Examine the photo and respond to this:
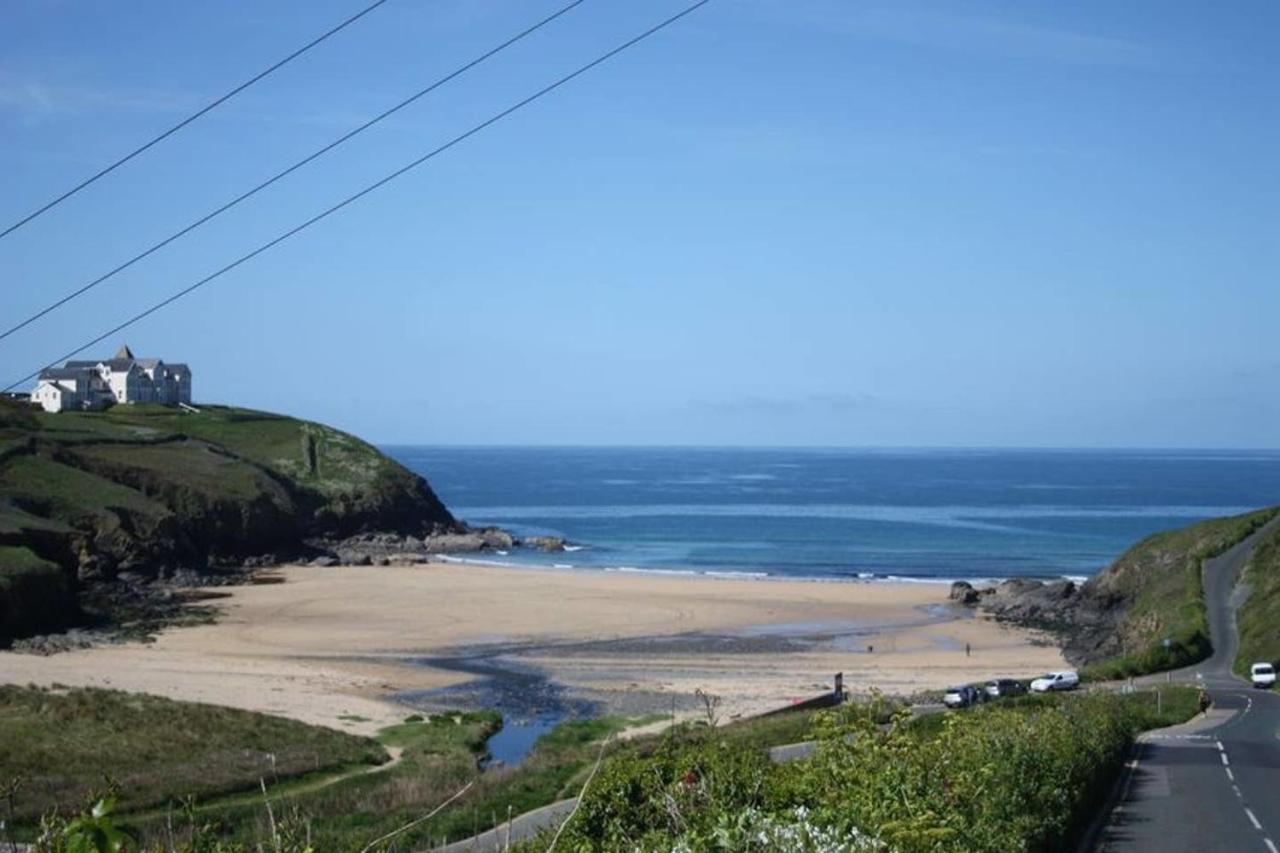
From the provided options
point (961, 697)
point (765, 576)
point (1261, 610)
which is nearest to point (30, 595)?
point (961, 697)

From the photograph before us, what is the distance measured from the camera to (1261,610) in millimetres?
53031

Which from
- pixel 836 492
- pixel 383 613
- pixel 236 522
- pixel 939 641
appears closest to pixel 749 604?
pixel 939 641

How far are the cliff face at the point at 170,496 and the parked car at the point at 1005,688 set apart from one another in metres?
38.3

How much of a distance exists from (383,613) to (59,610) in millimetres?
14921

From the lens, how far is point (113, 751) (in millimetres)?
30797

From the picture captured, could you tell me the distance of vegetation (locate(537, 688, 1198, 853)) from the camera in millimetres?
8367

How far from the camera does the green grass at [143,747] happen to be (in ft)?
89.9

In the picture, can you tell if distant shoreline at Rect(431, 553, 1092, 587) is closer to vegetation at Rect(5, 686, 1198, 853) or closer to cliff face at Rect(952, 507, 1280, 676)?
cliff face at Rect(952, 507, 1280, 676)

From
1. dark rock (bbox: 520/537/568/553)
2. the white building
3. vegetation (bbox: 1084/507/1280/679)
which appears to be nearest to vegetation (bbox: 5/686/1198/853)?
vegetation (bbox: 1084/507/1280/679)

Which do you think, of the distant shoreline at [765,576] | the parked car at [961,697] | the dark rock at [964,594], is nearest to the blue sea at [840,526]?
Result: the distant shoreline at [765,576]

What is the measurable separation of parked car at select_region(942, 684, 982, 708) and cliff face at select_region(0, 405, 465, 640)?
37544 mm

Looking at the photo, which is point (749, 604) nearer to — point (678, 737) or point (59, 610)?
point (59, 610)

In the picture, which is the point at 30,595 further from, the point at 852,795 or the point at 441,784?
the point at 852,795

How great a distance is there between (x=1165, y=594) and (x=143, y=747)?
154 ft
